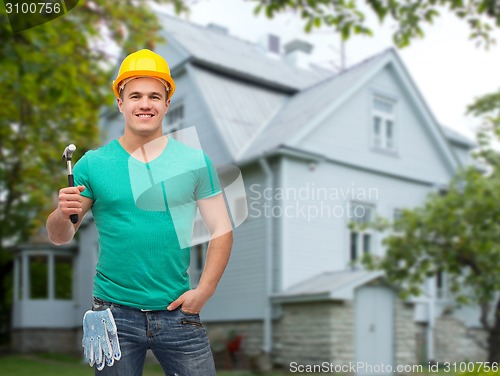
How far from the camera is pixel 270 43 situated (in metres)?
22.3

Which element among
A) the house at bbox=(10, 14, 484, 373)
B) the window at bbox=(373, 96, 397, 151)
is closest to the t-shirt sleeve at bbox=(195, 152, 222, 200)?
the house at bbox=(10, 14, 484, 373)

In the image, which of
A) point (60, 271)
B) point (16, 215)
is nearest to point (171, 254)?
point (16, 215)

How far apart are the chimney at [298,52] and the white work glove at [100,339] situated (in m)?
20.4

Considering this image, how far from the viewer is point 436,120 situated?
65.4 feet

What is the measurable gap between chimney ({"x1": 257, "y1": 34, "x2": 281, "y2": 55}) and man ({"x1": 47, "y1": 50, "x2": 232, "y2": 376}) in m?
20.6

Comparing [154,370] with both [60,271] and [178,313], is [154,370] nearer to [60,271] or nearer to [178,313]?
[178,313]

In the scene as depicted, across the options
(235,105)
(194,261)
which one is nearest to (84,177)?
(194,261)

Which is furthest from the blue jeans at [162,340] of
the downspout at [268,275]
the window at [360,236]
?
the window at [360,236]

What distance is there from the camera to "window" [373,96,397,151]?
19.0 metres

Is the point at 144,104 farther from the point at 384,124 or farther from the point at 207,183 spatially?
the point at 384,124

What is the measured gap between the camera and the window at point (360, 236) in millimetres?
17594

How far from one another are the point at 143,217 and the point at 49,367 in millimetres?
17928

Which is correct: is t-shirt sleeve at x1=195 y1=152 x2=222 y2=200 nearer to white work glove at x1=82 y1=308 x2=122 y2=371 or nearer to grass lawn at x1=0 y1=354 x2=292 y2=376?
white work glove at x1=82 y1=308 x2=122 y2=371

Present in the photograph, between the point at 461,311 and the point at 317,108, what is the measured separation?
26.6 feet
